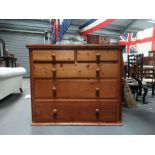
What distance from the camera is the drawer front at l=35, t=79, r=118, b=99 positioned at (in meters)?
1.83

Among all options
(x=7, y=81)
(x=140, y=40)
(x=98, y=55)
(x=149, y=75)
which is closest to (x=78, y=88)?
(x=98, y=55)

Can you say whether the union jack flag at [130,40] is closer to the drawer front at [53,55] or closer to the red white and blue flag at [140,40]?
the red white and blue flag at [140,40]

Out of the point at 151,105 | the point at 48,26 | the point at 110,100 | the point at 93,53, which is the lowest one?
the point at 151,105

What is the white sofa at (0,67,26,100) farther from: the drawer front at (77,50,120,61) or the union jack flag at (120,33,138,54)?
the union jack flag at (120,33,138,54)

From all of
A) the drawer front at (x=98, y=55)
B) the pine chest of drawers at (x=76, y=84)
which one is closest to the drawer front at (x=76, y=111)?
the pine chest of drawers at (x=76, y=84)

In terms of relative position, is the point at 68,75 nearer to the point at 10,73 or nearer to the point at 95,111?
the point at 95,111

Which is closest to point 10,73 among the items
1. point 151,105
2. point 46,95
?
point 46,95

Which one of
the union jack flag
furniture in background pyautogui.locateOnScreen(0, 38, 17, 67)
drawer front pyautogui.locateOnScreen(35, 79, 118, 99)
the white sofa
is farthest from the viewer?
the union jack flag

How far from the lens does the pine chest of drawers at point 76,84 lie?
5.82ft

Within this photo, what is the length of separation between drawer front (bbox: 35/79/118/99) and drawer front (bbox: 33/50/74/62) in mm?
263

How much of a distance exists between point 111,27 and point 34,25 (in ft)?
12.7

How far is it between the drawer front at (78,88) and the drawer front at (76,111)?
0.09 meters

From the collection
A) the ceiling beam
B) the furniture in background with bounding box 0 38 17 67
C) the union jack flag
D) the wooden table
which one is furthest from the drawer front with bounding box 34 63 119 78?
the union jack flag

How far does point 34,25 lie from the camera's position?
24.0 feet
